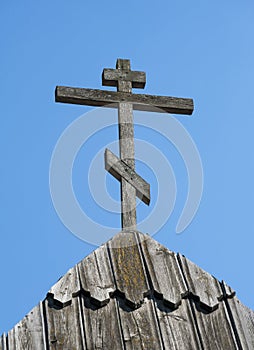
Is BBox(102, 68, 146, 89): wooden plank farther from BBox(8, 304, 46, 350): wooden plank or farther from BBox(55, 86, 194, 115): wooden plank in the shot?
BBox(8, 304, 46, 350): wooden plank

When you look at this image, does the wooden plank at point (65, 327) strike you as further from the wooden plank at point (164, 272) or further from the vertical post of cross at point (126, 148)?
the vertical post of cross at point (126, 148)

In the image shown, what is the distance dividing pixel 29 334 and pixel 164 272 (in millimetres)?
861

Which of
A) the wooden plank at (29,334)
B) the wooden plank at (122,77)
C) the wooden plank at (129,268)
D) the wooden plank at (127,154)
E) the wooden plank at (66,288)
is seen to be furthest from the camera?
the wooden plank at (122,77)

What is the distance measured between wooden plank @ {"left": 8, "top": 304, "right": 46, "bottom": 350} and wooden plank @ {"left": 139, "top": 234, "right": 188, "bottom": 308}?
67 cm

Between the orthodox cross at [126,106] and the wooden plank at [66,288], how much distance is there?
485mm

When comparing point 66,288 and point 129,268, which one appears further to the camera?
point 129,268

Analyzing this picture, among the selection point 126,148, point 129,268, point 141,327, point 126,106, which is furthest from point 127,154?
point 141,327

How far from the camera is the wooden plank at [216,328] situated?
4.05 meters

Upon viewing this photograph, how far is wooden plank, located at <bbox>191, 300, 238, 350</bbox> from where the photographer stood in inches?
160

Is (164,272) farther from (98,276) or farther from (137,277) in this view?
(98,276)

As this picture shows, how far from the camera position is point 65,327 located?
400cm

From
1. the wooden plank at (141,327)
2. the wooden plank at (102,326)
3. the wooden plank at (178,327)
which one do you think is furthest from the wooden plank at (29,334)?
the wooden plank at (178,327)

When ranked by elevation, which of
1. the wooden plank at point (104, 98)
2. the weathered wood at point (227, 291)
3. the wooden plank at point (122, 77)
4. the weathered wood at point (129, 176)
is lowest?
the weathered wood at point (227, 291)

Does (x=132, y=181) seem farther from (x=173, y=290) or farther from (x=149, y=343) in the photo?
(x=149, y=343)
